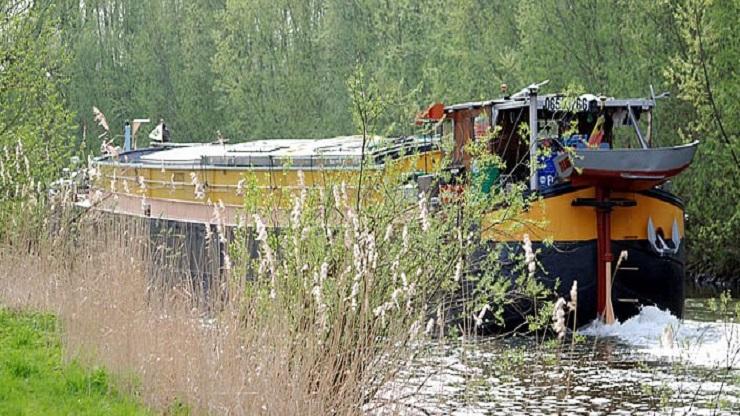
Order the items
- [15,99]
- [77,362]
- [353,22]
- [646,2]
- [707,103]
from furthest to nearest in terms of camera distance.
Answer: [353,22], [646,2], [707,103], [15,99], [77,362]

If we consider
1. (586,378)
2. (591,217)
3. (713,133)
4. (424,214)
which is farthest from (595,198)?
(424,214)

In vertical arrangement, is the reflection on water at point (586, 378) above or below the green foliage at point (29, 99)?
below

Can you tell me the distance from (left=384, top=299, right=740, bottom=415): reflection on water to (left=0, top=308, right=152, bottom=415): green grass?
195 cm

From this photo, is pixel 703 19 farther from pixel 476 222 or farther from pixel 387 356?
pixel 387 356

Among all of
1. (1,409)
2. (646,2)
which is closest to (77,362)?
(1,409)

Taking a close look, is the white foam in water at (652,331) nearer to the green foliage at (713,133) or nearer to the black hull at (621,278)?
the black hull at (621,278)

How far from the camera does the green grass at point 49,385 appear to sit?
28.7ft

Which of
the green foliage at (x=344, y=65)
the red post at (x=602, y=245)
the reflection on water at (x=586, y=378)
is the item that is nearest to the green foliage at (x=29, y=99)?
the green foliage at (x=344, y=65)

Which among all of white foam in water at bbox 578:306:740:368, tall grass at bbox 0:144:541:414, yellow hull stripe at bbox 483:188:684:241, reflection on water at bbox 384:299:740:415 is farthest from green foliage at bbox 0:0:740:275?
white foam in water at bbox 578:306:740:368

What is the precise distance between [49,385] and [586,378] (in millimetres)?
6635

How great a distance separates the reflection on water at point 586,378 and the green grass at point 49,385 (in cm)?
195

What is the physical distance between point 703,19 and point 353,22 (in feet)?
70.3

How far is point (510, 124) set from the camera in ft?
62.1

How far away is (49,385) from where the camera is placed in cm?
942
